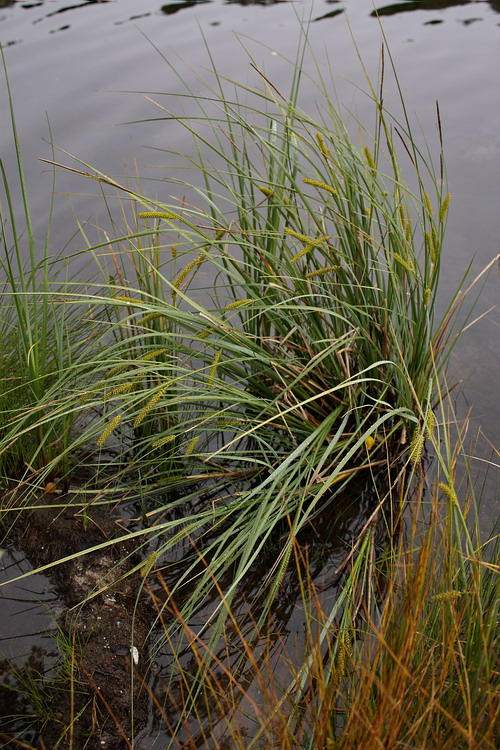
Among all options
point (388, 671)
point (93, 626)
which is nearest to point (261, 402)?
point (93, 626)

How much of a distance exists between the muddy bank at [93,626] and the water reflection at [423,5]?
19.3 feet

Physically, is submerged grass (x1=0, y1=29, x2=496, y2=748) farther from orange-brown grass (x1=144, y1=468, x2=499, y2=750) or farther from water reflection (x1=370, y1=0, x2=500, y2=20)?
water reflection (x1=370, y1=0, x2=500, y2=20)

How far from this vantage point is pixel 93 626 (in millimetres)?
2086

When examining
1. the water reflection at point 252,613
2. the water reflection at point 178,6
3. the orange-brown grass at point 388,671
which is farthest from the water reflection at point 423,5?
the orange-brown grass at point 388,671

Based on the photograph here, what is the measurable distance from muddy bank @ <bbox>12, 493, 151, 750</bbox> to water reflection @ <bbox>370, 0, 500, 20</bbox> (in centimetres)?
587

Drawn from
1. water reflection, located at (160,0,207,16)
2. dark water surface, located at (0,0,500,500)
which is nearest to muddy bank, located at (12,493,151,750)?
dark water surface, located at (0,0,500,500)

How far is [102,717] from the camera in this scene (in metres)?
1.90

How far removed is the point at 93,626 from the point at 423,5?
6626 millimetres

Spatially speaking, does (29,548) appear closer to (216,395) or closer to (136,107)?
→ (216,395)

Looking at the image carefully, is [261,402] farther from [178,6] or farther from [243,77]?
[178,6]

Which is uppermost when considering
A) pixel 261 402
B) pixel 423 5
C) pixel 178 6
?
pixel 178 6

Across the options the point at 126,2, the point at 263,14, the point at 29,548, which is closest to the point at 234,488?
the point at 29,548

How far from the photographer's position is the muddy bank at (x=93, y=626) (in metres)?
1.89

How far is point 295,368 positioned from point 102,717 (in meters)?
1.16
